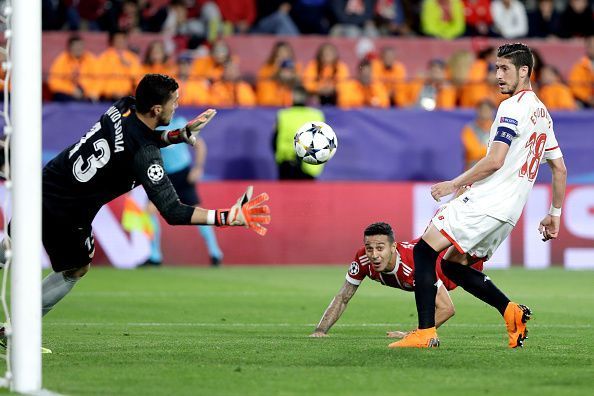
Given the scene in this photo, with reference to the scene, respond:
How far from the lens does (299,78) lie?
65.0 feet

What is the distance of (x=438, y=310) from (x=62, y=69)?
1116 cm

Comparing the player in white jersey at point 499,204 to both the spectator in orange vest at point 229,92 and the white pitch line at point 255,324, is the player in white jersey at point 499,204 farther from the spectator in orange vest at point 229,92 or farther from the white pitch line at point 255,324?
the spectator in orange vest at point 229,92

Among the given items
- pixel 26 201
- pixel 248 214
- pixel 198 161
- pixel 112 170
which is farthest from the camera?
pixel 198 161

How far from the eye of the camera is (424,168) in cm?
1972

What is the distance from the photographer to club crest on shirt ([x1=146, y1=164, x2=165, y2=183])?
26.9 feet

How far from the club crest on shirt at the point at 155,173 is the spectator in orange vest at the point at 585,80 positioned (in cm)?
1397

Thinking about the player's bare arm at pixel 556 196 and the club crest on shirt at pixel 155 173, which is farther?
the player's bare arm at pixel 556 196

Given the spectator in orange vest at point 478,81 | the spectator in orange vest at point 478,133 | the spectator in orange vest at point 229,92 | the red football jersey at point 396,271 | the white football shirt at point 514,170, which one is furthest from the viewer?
the spectator in orange vest at point 478,81

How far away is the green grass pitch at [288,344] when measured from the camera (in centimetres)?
713

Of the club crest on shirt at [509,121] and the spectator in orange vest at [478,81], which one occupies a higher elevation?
the spectator in orange vest at [478,81]

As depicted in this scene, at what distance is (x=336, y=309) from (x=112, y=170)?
2.27 meters

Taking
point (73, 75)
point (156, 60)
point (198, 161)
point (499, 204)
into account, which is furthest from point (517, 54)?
point (73, 75)

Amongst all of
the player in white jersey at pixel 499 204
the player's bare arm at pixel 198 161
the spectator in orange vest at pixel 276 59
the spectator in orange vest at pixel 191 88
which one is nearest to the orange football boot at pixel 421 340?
the player in white jersey at pixel 499 204

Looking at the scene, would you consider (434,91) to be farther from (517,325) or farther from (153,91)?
(153,91)
